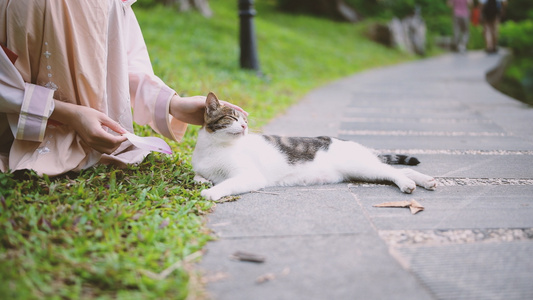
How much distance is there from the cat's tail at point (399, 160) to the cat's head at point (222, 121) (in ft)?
3.59

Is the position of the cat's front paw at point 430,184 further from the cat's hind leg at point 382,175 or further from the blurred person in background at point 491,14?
the blurred person in background at point 491,14

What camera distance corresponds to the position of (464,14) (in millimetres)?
14789

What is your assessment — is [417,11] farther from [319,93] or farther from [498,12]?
[319,93]

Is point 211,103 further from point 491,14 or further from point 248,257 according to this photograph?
point 491,14

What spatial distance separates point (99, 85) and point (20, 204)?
2.82 ft

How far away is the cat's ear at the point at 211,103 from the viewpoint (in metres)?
2.83

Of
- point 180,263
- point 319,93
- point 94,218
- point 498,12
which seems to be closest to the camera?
point 180,263

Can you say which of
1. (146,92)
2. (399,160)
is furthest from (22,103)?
(399,160)

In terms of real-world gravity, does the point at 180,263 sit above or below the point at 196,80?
above

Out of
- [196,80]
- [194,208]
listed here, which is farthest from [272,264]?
[196,80]

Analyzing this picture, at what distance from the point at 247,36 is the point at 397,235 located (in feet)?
19.2

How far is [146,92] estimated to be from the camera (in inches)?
119

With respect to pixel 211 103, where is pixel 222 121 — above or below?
below

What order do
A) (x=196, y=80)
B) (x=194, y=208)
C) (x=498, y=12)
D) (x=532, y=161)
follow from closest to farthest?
(x=194, y=208) < (x=532, y=161) < (x=196, y=80) < (x=498, y=12)
